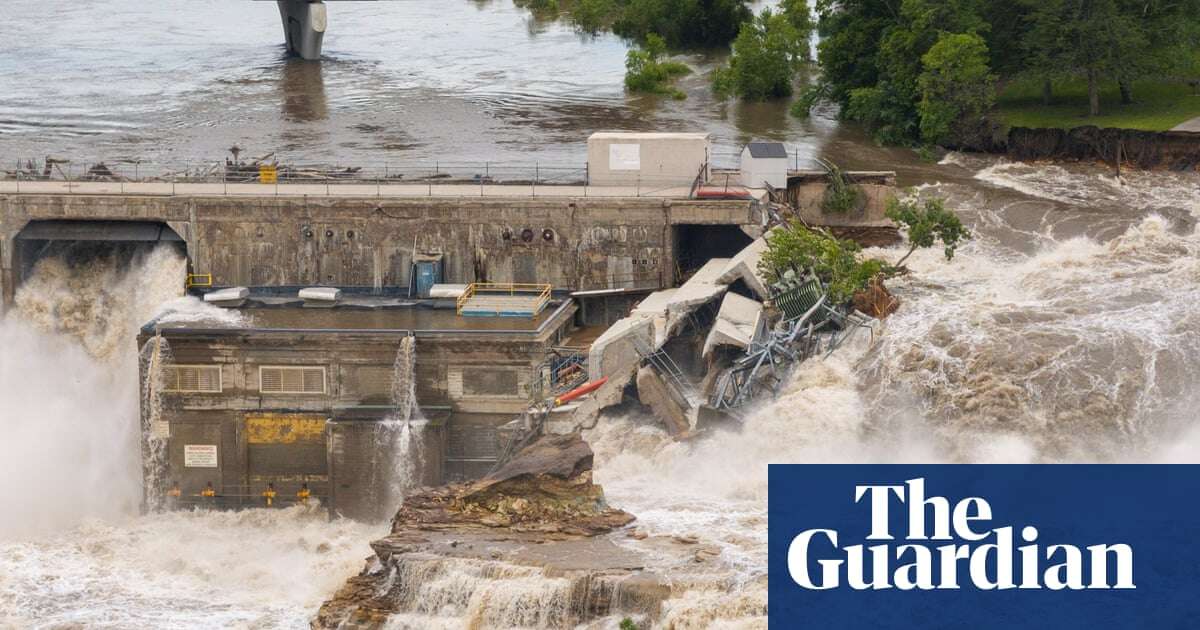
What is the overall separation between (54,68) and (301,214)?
183 ft

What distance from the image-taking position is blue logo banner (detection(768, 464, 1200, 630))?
4369cm

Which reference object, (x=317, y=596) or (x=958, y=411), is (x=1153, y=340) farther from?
(x=317, y=596)

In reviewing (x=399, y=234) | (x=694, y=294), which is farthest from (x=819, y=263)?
(x=399, y=234)

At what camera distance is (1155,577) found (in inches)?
1959

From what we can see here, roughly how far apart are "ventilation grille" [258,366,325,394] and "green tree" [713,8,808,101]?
48.3 metres

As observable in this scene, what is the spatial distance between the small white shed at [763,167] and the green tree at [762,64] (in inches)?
1278

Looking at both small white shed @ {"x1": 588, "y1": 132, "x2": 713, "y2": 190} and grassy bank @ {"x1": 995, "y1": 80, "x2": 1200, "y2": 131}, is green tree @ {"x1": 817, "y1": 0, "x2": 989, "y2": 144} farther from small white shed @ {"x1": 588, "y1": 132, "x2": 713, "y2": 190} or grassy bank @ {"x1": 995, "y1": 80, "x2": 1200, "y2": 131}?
small white shed @ {"x1": 588, "y1": 132, "x2": 713, "y2": 190}

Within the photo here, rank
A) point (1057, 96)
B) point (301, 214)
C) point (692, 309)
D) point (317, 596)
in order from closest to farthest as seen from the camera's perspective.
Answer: point (317, 596), point (692, 309), point (301, 214), point (1057, 96)

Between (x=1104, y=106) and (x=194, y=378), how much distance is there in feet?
144

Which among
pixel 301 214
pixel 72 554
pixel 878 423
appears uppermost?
pixel 301 214

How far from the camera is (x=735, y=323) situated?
64125mm

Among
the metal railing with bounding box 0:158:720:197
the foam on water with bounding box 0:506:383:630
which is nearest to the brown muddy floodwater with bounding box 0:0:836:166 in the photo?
the metal railing with bounding box 0:158:720:197

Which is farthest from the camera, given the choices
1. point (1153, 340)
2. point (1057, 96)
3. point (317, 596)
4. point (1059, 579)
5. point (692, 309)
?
point (1057, 96)

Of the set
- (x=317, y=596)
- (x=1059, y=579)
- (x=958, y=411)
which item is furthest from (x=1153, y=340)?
(x=317, y=596)
